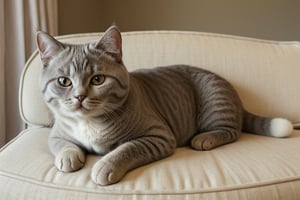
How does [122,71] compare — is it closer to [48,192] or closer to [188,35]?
[48,192]

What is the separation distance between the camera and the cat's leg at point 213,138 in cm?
133

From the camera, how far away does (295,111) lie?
5.34 feet

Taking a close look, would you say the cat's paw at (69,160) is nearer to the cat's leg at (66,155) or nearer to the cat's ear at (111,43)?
the cat's leg at (66,155)

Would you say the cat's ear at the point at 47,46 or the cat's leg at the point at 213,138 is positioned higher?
the cat's ear at the point at 47,46

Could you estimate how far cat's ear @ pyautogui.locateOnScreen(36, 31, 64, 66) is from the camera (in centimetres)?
116

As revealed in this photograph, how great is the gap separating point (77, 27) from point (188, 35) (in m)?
0.91

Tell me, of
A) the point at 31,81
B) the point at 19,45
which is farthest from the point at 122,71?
the point at 19,45

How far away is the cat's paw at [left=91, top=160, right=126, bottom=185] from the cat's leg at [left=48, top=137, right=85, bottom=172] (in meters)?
0.08

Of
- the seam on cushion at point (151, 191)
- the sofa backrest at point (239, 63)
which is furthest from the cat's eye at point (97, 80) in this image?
the sofa backrest at point (239, 63)

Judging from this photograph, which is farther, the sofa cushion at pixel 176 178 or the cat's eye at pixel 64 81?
the cat's eye at pixel 64 81

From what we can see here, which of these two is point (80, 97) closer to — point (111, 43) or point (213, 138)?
point (111, 43)

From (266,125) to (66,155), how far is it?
27.5 inches

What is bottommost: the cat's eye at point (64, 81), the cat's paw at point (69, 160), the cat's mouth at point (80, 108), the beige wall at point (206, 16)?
the cat's paw at point (69, 160)

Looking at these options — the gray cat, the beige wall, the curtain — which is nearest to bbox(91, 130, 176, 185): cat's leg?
the gray cat
